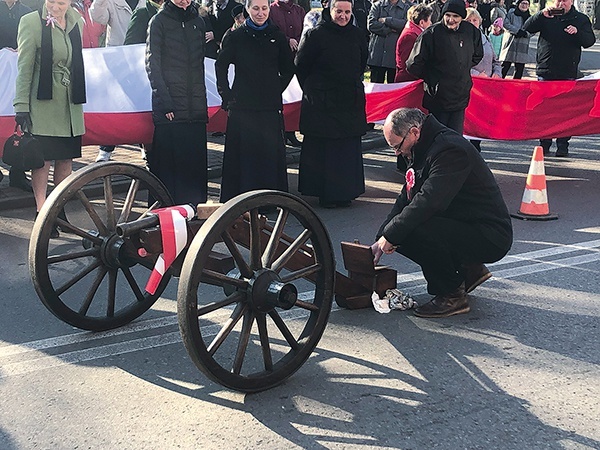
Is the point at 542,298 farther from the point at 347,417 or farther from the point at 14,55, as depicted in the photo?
the point at 14,55

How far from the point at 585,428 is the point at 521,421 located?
0.88 feet

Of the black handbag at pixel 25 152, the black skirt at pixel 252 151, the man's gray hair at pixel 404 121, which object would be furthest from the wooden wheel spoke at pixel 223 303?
the black skirt at pixel 252 151

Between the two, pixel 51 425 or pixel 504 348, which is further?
pixel 504 348

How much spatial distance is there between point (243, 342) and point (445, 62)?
16.1ft

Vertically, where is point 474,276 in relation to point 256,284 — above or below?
below

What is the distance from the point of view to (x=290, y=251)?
13.8 ft

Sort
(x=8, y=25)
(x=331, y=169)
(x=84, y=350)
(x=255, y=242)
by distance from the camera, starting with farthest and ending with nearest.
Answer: (x=8, y=25)
(x=331, y=169)
(x=84, y=350)
(x=255, y=242)

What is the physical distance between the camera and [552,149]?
1079 cm

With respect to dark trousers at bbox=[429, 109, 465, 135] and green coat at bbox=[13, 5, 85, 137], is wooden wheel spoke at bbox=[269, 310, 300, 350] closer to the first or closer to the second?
green coat at bbox=[13, 5, 85, 137]

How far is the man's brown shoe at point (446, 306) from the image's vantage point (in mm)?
5062

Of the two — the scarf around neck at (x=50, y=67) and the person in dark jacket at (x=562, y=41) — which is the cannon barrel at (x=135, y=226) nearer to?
the scarf around neck at (x=50, y=67)

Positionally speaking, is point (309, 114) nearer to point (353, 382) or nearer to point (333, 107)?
point (333, 107)

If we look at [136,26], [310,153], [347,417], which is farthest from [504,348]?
[136,26]

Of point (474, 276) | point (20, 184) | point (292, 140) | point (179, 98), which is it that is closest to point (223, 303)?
point (474, 276)
